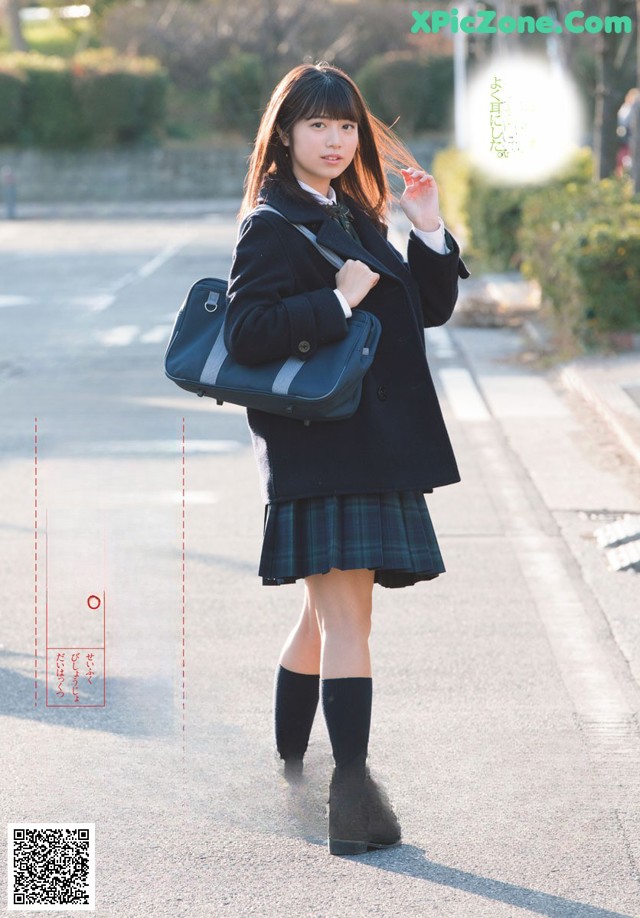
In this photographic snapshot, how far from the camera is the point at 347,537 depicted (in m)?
3.70

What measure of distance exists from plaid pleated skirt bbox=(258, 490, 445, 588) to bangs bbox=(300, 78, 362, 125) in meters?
0.87

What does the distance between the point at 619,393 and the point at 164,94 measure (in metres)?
36.5

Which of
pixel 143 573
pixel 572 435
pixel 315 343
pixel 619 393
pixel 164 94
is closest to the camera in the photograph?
pixel 315 343

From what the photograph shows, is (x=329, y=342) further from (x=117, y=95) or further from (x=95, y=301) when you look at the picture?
(x=117, y=95)

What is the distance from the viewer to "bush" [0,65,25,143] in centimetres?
4416

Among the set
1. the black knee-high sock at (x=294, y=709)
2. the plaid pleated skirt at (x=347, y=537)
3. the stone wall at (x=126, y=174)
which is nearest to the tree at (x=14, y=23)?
the stone wall at (x=126, y=174)

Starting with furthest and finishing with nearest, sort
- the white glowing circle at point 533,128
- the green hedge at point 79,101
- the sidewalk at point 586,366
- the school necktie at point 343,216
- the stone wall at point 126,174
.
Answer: the stone wall at point 126,174, the green hedge at point 79,101, the white glowing circle at point 533,128, the sidewalk at point 586,366, the school necktie at point 343,216

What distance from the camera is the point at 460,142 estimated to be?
111 feet

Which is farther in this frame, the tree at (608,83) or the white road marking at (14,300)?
the white road marking at (14,300)

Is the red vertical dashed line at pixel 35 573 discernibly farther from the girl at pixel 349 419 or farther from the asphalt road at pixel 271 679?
the girl at pixel 349 419

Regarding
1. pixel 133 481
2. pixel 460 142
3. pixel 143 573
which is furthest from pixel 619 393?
pixel 460 142

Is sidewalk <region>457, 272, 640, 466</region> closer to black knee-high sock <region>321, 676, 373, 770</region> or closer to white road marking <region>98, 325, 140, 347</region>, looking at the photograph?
white road marking <region>98, 325, 140, 347</region>

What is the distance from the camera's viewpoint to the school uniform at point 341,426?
360 centimetres

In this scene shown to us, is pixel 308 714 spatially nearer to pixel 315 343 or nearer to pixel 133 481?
pixel 315 343
